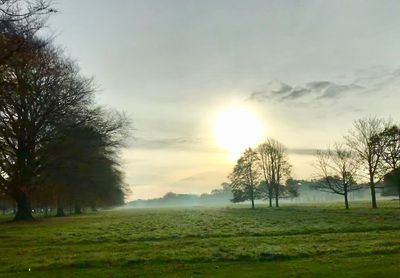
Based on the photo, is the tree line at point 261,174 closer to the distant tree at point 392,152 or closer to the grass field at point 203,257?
the distant tree at point 392,152

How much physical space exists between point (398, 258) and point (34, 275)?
550 inches

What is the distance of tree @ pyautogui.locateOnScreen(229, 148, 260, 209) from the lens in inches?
3937

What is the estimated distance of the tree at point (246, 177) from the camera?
A: 100m

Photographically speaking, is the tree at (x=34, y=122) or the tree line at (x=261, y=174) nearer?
the tree at (x=34, y=122)

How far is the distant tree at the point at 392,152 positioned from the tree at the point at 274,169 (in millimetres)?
30212

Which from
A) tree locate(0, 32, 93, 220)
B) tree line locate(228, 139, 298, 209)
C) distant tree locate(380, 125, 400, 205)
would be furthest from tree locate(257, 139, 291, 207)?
tree locate(0, 32, 93, 220)

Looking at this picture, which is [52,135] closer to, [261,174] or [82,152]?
[82,152]

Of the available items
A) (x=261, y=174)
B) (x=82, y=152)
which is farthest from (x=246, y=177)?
(x=82, y=152)

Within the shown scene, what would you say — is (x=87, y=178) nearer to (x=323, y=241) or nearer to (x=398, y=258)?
(x=323, y=241)

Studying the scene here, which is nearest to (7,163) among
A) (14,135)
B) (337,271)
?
(14,135)

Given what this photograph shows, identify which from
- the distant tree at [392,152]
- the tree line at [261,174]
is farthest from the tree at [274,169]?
the distant tree at [392,152]

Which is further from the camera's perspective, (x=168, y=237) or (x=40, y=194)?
(x=40, y=194)

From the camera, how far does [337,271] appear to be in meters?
14.9

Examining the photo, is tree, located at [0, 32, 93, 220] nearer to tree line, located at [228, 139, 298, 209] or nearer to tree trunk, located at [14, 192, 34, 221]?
tree trunk, located at [14, 192, 34, 221]
